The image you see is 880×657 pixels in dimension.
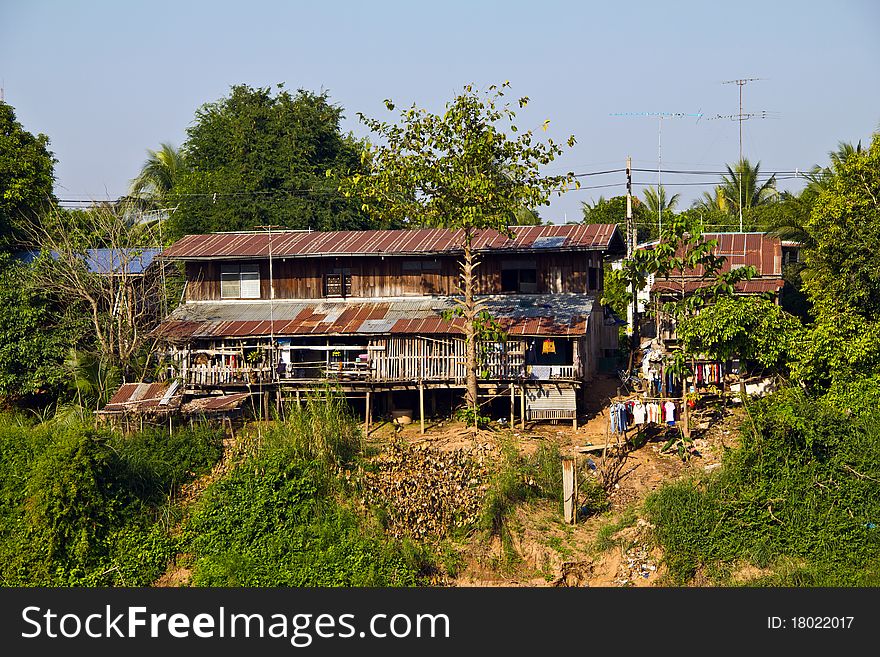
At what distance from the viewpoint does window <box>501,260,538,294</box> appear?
102 feet

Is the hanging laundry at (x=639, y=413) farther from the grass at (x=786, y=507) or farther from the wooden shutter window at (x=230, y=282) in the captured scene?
the wooden shutter window at (x=230, y=282)

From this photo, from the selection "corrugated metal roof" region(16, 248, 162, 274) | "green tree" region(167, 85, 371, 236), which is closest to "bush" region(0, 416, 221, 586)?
"corrugated metal roof" region(16, 248, 162, 274)

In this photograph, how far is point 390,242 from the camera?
104 ft

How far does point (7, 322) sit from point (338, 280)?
966 centimetres

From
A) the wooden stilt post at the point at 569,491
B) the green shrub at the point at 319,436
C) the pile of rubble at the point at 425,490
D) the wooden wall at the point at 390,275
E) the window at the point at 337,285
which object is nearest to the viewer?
the pile of rubble at the point at 425,490

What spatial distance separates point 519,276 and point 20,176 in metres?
16.7

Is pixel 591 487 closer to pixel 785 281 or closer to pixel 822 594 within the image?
pixel 822 594

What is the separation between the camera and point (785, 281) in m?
34.8

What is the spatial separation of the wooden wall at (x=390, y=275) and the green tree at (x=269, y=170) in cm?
1118

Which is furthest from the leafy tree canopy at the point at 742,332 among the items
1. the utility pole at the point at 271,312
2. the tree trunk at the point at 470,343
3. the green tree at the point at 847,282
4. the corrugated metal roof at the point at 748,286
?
the utility pole at the point at 271,312

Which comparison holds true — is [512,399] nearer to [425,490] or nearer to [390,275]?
[425,490]

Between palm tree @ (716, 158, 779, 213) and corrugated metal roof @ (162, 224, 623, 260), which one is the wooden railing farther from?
palm tree @ (716, 158, 779, 213)

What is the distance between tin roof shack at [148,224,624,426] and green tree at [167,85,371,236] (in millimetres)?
9741

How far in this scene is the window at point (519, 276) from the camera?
102 ft
